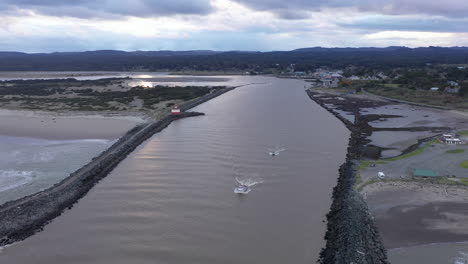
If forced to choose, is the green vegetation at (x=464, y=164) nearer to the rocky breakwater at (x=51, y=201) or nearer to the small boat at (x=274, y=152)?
the small boat at (x=274, y=152)

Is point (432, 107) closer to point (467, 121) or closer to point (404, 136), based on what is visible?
point (467, 121)

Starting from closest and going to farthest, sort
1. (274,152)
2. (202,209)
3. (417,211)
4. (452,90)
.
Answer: (417,211)
(202,209)
(274,152)
(452,90)

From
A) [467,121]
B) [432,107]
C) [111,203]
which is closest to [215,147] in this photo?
[111,203]

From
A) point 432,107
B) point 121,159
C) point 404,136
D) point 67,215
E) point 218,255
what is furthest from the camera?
point 432,107

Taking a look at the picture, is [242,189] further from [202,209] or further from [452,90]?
[452,90]

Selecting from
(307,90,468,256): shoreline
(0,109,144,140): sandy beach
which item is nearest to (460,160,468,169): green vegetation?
(307,90,468,256): shoreline

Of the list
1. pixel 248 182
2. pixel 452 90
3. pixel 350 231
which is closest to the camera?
pixel 350 231

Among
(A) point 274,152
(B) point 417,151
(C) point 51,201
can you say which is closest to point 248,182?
(A) point 274,152
